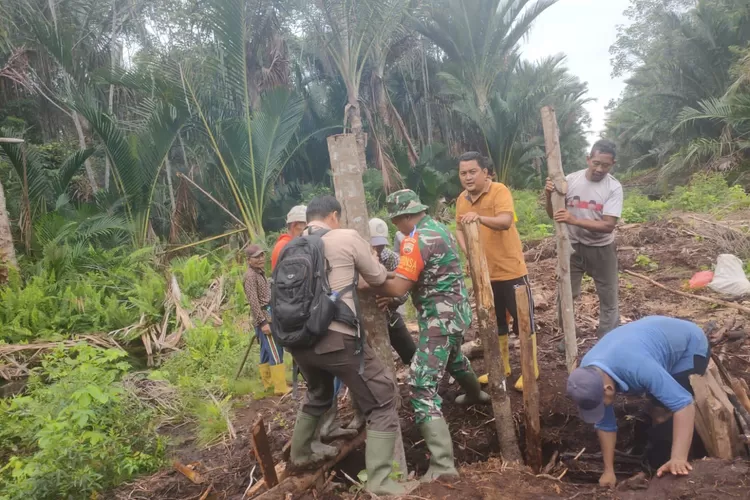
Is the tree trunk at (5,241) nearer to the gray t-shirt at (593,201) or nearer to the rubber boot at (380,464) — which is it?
the rubber boot at (380,464)

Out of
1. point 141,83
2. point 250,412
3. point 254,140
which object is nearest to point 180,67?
point 141,83

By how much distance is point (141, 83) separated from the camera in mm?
9883

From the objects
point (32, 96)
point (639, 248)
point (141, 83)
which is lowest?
point (639, 248)

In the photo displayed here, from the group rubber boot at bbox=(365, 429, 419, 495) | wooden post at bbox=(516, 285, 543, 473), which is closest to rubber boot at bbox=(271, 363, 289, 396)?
rubber boot at bbox=(365, 429, 419, 495)

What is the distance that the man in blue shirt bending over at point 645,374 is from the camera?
2688mm

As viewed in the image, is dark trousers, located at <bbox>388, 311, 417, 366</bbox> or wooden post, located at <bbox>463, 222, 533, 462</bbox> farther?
dark trousers, located at <bbox>388, 311, 417, 366</bbox>

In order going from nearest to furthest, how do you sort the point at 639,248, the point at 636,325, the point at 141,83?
the point at 636,325 → the point at 639,248 → the point at 141,83

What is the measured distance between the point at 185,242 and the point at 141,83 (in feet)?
11.0

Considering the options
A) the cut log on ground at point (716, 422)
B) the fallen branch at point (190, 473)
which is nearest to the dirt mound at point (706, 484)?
the cut log on ground at point (716, 422)

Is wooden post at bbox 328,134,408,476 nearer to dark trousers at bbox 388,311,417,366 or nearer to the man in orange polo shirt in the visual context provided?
dark trousers at bbox 388,311,417,366

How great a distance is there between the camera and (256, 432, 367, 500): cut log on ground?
2.79 metres

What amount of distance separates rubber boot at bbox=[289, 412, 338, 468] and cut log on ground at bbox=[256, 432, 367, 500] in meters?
0.07

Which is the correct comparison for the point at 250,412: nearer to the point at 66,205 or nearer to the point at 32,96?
the point at 66,205

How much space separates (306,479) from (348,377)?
0.70 meters
